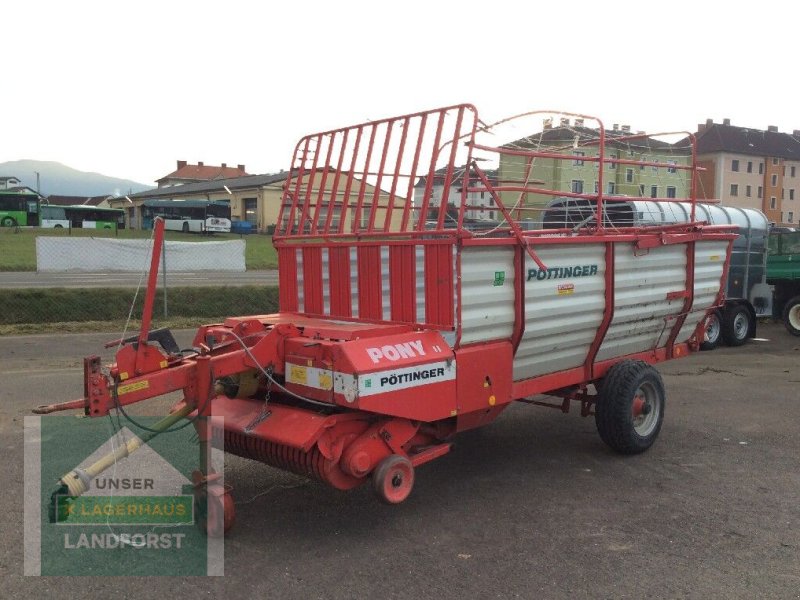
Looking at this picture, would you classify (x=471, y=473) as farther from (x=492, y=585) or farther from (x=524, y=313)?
(x=492, y=585)

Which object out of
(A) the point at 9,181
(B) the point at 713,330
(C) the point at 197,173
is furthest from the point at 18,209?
(C) the point at 197,173

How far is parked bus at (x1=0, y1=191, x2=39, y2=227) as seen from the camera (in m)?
42.4

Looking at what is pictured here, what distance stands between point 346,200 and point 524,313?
68.6 inches

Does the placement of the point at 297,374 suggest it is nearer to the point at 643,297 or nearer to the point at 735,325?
the point at 643,297

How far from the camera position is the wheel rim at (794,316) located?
14.2m

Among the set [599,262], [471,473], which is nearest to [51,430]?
[471,473]

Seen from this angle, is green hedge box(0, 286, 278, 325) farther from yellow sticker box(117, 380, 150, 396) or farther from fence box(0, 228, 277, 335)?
yellow sticker box(117, 380, 150, 396)

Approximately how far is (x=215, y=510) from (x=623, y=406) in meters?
3.34

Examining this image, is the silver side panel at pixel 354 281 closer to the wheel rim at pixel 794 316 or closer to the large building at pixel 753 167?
the wheel rim at pixel 794 316

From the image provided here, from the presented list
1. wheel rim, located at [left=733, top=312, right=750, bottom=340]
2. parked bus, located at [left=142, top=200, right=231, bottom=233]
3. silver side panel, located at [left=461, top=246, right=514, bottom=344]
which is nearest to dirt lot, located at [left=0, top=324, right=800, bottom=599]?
silver side panel, located at [left=461, top=246, right=514, bottom=344]

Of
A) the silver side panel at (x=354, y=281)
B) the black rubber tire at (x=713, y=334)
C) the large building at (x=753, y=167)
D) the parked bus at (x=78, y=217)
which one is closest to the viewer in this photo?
the silver side panel at (x=354, y=281)

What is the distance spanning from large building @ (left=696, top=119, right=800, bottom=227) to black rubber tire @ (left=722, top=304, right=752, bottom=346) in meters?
51.0

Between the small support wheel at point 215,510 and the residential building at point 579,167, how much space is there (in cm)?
309
